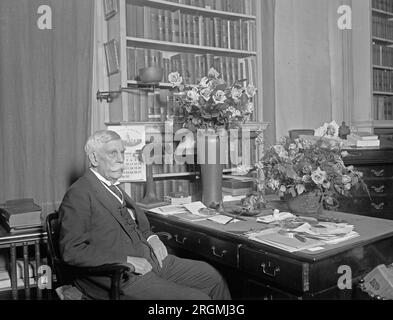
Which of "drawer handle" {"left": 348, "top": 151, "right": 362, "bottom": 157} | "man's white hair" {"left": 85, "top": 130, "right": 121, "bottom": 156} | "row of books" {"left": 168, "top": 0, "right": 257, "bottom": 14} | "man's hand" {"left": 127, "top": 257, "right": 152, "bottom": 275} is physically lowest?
"man's hand" {"left": 127, "top": 257, "right": 152, "bottom": 275}

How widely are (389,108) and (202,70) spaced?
2202mm

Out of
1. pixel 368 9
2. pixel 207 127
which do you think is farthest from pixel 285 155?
pixel 368 9

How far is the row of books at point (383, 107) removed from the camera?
421cm

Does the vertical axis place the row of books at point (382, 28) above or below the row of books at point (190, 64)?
above

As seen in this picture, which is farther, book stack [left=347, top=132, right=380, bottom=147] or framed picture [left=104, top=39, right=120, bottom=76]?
book stack [left=347, top=132, right=380, bottom=147]

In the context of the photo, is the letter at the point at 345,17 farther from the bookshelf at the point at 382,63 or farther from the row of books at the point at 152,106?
the row of books at the point at 152,106

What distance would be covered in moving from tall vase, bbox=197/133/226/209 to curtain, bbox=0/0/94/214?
2.78 feet

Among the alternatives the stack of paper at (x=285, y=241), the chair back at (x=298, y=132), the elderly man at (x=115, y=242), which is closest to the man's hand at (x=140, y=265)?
the elderly man at (x=115, y=242)

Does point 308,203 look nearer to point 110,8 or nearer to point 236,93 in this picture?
point 236,93

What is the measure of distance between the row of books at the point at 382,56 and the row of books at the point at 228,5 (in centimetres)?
147

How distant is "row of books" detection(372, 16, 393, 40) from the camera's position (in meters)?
4.17

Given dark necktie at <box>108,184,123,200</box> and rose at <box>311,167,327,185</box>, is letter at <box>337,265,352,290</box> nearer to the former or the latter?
rose at <box>311,167,327,185</box>

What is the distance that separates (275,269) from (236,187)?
1.10 metres

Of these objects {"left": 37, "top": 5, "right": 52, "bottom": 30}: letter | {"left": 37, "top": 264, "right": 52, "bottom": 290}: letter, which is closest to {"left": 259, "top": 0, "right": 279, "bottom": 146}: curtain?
{"left": 37, "top": 5, "right": 52, "bottom": 30}: letter
